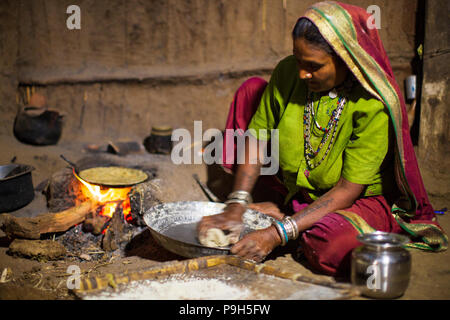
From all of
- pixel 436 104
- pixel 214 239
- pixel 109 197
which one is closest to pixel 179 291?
pixel 214 239

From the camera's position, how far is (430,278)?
2.48 meters

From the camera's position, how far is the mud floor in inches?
94.5

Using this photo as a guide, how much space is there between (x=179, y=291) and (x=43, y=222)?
1.64 m

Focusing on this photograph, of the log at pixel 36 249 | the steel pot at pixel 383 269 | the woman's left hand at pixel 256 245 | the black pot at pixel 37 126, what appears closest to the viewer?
the steel pot at pixel 383 269

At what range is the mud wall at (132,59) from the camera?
4715mm

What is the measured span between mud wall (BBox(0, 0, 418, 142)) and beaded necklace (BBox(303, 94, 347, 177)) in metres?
1.82

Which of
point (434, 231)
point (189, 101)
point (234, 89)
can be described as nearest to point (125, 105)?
point (189, 101)

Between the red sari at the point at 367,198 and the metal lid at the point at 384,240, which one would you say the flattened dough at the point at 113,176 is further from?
the metal lid at the point at 384,240

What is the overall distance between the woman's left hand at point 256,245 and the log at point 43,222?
1.68 meters

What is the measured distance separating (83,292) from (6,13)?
158 inches

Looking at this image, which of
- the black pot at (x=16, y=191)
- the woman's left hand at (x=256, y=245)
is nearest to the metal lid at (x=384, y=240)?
the woman's left hand at (x=256, y=245)

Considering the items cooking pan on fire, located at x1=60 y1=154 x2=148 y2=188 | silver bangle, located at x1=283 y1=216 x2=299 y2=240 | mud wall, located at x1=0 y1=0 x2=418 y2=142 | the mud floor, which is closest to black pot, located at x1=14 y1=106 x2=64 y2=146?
the mud floor

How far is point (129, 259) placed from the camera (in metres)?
3.23

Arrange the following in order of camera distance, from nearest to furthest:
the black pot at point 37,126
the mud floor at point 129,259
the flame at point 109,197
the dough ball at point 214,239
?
the mud floor at point 129,259
the dough ball at point 214,239
the flame at point 109,197
the black pot at point 37,126
